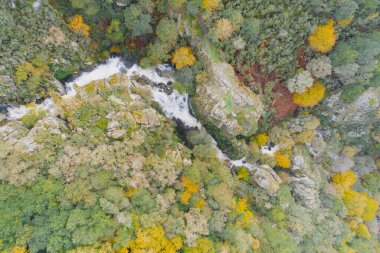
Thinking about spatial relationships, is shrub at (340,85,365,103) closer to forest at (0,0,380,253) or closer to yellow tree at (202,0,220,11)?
forest at (0,0,380,253)

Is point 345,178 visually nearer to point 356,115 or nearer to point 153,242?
point 356,115

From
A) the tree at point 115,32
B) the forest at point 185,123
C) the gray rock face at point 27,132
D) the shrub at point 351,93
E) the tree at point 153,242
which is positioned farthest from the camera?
the shrub at point 351,93

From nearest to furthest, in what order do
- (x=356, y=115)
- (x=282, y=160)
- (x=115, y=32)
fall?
(x=115, y=32), (x=282, y=160), (x=356, y=115)

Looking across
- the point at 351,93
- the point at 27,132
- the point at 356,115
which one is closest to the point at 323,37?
the point at 351,93

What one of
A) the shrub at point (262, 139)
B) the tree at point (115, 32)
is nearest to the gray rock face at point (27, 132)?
the tree at point (115, 32)

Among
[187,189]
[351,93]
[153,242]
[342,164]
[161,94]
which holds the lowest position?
[342,164]

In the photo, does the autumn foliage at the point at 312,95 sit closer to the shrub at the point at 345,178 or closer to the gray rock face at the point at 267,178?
the gray rock face at the point at 267,178

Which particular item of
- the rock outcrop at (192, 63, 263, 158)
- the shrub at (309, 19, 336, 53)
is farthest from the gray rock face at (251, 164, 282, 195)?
the shrub at (309, 19, 336, 53)
